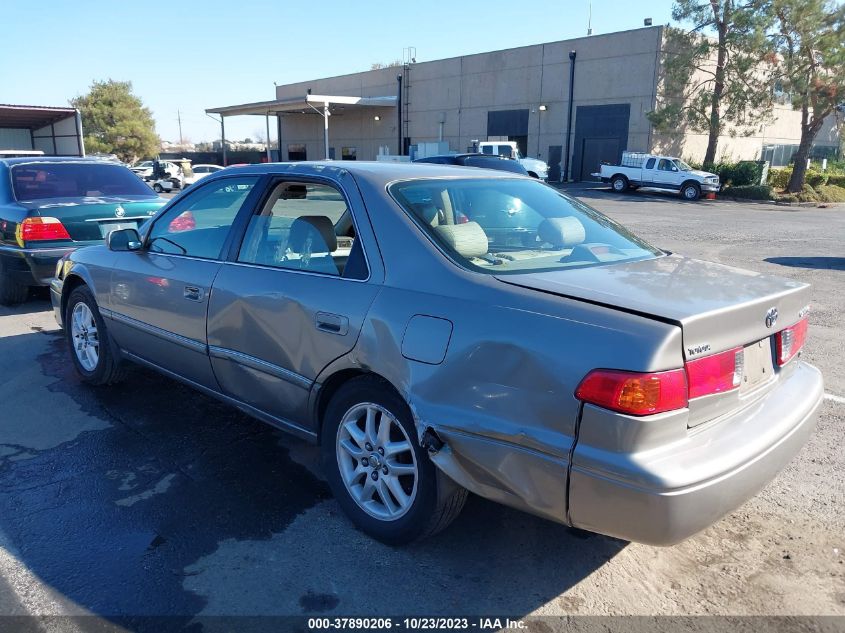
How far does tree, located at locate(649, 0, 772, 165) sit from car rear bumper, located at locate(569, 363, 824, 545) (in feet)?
102

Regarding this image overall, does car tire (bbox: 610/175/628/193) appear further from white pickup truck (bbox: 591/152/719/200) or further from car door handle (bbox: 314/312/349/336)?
car door handle (bbox: 314/312/349/336)

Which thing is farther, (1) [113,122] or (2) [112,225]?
(1) [113,122]

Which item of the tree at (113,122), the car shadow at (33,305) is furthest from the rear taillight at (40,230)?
the tree at (113,122)

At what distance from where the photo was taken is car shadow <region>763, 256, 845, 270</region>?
10727 mm

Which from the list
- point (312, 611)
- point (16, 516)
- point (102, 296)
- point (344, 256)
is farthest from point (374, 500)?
point (102, 296)

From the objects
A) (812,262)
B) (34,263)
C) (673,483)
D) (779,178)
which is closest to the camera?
(673,483)

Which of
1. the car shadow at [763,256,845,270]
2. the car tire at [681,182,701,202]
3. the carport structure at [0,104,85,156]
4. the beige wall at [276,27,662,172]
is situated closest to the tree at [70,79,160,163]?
the beige wall at [276,27,662,172]

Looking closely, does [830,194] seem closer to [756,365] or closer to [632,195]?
[632,195]

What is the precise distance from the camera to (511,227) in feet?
11.2

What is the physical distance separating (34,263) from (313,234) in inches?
195

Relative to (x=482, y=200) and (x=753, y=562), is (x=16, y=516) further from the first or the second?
(x=753, y=562)

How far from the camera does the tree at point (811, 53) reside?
27328mm

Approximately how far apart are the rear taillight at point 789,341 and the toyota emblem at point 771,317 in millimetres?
155

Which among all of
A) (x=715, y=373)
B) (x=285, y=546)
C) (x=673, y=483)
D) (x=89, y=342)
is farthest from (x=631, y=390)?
(x=89, y=342)
